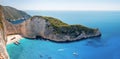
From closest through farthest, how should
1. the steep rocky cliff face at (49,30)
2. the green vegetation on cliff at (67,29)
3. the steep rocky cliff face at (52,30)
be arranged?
the steep rocky cliff face at (52,30) < the steep rocky cliff face at (49,30) < the green vegetation on cliff at (67,29)

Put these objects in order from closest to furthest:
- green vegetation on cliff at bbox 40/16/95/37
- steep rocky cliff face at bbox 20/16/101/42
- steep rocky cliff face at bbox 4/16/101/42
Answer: steep rocky cliff face at bbox 20/16/101/42
steep rocky cliff face at bbox 4/16/101/42
green vegetation on cliff at bbox 40/16/95/37

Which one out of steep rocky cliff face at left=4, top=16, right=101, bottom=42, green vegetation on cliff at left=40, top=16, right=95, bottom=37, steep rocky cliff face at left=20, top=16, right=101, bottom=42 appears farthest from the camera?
green vegetation on cliff at left=40, top=16, right=95, bottom=37

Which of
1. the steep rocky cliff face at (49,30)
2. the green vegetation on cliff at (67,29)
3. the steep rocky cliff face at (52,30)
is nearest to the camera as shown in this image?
the steep rocky cliff face at (52,30)

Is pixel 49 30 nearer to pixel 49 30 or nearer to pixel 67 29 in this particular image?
pixel 49 30

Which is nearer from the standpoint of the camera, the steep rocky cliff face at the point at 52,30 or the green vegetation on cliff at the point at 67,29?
the steep rocky cliff face at the point at 52,30

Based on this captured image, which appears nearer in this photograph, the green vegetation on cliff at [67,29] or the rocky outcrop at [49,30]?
the rocky outcrop at [49,30]

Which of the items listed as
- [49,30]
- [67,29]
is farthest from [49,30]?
[67,29]

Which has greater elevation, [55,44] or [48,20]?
[48,20]

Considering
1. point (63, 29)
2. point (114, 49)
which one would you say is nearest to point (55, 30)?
point (63, 29)

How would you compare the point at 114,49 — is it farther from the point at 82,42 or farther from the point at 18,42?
the point at 18,42

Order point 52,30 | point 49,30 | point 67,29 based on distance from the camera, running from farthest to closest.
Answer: point 67,29 < point 49,30 < point 52,30

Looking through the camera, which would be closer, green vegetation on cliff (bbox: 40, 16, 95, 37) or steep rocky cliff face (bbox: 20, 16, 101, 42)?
steep rocky cliff face (bbox: 20, 16, 101, 42)
